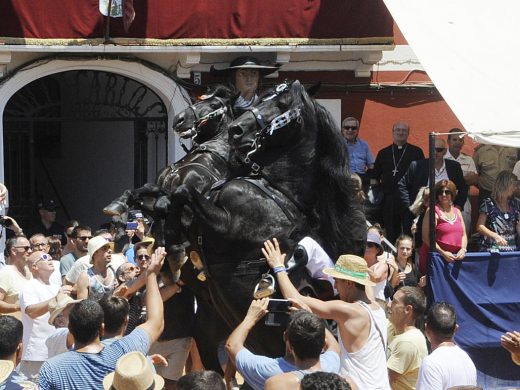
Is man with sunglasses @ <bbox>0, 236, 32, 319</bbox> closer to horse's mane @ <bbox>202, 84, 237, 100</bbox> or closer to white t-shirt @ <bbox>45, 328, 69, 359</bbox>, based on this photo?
white t-shirt @ <bbox>45, 328, 69, 359</bbox>

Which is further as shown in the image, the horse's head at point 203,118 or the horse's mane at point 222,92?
the horse's mane at point 222,92

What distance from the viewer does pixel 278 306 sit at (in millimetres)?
7402

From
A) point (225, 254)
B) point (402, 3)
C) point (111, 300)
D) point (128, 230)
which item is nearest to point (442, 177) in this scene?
point (402, 3)

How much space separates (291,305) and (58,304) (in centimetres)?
228

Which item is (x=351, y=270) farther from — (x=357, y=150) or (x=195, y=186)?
(x=357, y=150)

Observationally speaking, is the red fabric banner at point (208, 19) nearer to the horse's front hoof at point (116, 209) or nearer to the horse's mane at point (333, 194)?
the horse's mane at point (333, 194)

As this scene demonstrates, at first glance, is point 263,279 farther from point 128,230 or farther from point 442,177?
point 442,177

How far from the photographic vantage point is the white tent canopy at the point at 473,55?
35.4ft

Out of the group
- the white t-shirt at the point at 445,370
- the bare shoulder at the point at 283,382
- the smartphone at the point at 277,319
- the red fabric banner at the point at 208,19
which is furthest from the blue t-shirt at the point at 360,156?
the bare shoulder at the point at 283,382

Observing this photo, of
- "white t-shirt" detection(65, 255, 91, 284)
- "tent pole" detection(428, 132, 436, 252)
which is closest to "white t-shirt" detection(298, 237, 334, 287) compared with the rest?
"white t-shirt" detection(65, 255, 91, 284)

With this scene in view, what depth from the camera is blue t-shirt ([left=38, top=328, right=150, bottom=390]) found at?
6.03 meters

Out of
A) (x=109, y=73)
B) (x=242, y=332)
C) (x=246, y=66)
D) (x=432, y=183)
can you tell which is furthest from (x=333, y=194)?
(x=109, y=73)

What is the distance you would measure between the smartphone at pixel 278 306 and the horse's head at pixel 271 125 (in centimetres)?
132

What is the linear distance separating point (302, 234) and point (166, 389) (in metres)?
2.37
